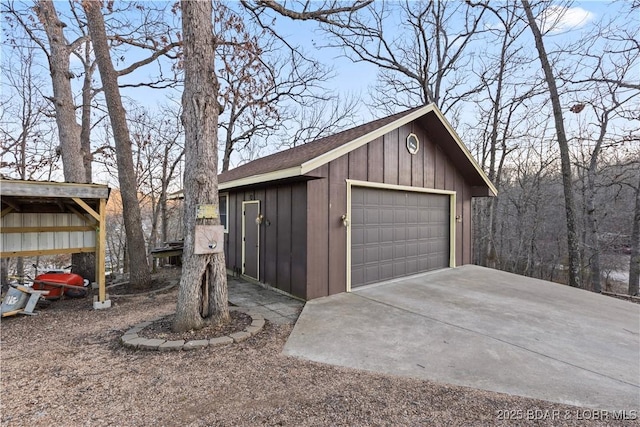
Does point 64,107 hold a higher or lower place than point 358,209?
higher

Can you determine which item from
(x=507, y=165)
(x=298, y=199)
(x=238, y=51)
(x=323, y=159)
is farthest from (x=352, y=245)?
(x=507, y=165)

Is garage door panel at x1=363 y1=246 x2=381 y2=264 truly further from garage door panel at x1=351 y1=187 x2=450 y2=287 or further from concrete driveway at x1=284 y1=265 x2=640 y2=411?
concrete driveway at x1=284 y1=265 x2=640 y2=411

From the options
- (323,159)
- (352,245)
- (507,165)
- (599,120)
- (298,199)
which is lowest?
(352,245)

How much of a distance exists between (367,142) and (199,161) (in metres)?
3.36

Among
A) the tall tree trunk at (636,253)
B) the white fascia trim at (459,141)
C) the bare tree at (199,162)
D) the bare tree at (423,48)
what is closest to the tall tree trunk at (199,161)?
the bare tree at (199,162)

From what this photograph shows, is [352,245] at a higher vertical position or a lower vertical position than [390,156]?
lower

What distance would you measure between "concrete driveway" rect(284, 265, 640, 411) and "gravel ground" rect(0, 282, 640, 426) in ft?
0.83

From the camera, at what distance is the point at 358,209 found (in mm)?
6059

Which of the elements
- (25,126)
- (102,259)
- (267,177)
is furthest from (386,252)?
(25,126)

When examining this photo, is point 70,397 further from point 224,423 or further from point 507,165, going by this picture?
point 507,165

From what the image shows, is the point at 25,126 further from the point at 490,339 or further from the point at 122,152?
the point at 490,339

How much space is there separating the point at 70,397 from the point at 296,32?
22.3 feet

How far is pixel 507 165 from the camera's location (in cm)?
1542

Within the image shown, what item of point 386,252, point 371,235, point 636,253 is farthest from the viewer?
point 636,253
